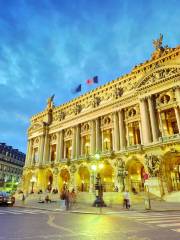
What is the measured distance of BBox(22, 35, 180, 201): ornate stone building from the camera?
105 ft

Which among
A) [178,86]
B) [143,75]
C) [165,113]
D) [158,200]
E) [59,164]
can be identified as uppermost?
[143,75]

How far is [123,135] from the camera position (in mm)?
38812

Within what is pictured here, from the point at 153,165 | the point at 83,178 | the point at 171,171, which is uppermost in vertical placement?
the point at 153,165

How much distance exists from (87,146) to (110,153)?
33.8ft

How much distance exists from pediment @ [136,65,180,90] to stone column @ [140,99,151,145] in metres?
3.25

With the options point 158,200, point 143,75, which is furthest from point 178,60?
point 158,200

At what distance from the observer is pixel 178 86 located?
110 ft

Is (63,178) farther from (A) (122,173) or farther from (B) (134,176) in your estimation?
(A) (122,173)

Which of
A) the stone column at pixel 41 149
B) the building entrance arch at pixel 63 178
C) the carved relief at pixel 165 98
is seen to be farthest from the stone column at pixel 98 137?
the stone column at pixel 41 149

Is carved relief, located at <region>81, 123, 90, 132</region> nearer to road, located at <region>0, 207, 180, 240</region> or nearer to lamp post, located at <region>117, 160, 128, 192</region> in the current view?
lamp post, located at <region>117, 160, 128, 192</region>

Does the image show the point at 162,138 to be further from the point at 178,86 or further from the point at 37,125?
the point at 37,125

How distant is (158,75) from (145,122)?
875 cm

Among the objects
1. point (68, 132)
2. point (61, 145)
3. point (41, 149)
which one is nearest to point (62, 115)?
point (68, 132)

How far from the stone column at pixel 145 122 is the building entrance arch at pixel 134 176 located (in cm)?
400
